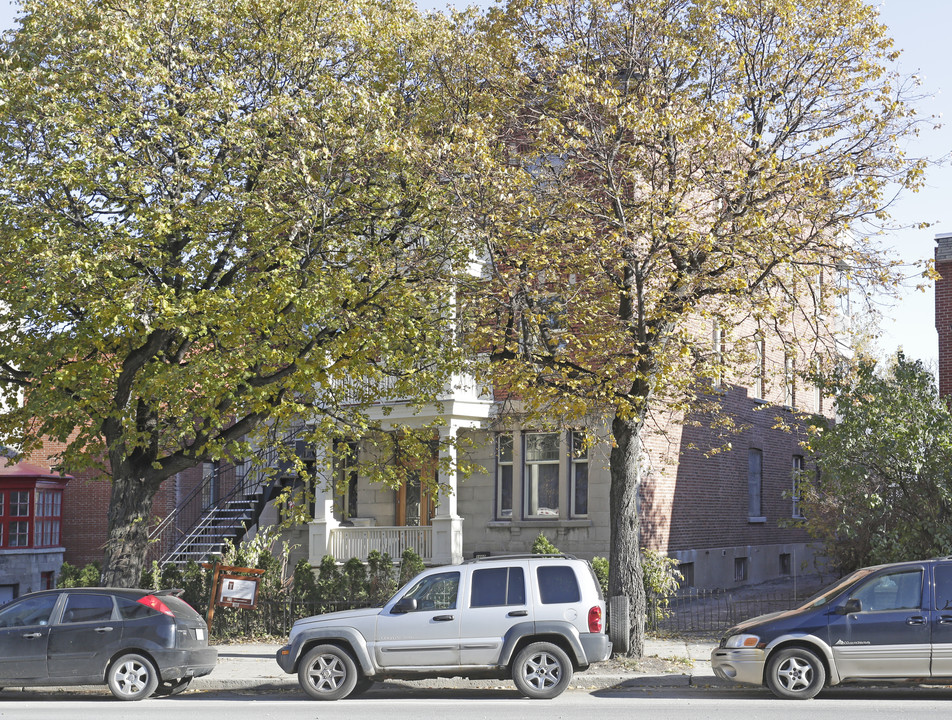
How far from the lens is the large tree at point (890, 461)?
683 inches

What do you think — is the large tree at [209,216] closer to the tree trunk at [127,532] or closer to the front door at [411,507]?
the tree trunk at [127,532]

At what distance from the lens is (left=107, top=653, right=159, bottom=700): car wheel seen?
13141mm

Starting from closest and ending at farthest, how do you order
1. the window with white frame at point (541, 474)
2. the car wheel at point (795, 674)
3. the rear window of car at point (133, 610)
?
the car wheel at point (795, 674) → the rear window of car at point (133, 610) → the window with white frame at point (541, 474)

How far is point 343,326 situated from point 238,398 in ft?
6.62

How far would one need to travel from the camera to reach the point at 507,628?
41.1 ft

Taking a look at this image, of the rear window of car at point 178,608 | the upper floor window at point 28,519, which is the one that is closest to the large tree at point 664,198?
the rear window of car at point 178,608

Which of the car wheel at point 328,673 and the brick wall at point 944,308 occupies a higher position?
the brick wall at point 944,308

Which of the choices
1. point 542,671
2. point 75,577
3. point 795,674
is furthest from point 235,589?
point 795,674

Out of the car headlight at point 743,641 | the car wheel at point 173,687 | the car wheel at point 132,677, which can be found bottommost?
the car wheel at point 173,687

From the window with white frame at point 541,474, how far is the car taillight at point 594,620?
10394 millimetres

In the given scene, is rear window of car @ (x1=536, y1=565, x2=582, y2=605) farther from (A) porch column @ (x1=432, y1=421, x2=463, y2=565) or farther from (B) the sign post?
(A) porch column @ (x1=432, y1=421, x2=463, y2=565)

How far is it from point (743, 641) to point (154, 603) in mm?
7473

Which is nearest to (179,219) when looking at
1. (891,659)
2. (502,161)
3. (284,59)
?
(284,59)

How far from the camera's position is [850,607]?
12.4 m
